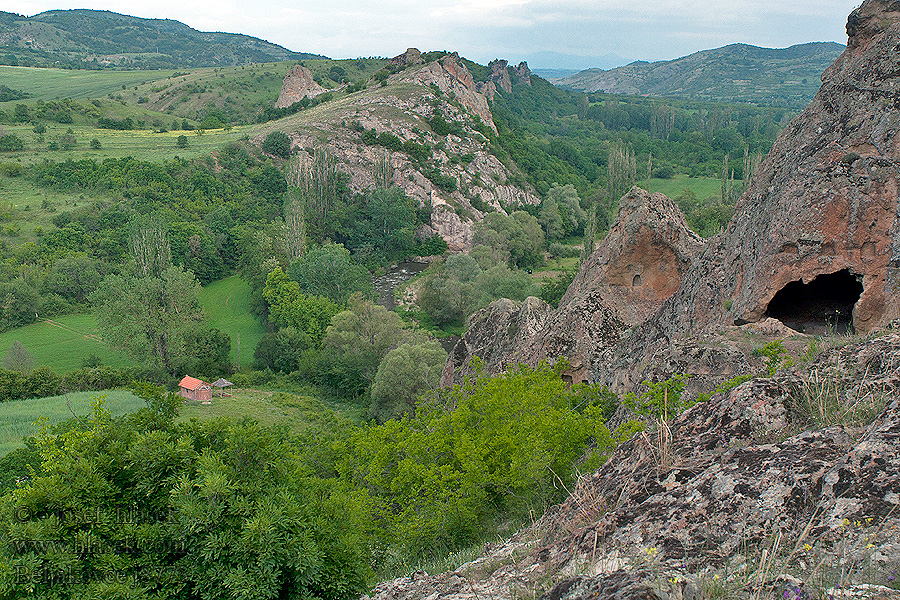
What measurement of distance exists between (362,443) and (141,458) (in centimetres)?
730

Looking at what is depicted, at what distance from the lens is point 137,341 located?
44.9 meters

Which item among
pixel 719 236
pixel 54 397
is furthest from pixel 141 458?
pixel 54 397

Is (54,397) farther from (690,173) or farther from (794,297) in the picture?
(690,173)

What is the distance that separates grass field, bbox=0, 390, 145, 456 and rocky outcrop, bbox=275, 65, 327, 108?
96487mm

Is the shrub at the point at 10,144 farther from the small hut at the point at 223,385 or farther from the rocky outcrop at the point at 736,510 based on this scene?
the rocky outcrop at the point at 736,510

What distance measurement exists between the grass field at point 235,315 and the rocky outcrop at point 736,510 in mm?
47791

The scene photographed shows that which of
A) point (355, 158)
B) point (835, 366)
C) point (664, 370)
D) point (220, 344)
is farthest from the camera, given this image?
point (355, 158)

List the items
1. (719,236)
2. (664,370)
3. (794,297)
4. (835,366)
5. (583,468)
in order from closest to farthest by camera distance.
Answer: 1. (835,366)
2. (583,468)
3. (664,370)
4. (794,297)
5. (719,236)

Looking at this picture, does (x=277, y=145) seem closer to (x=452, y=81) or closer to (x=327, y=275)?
(x=327, y=275)

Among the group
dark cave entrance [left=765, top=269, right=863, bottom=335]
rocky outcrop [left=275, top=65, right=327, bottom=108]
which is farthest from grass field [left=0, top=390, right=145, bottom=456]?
rocky outcrop [left=275, top=65, right=327, bottom=108]

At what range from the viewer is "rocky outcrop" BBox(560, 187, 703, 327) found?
65.2 feet

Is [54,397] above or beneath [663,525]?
beneath

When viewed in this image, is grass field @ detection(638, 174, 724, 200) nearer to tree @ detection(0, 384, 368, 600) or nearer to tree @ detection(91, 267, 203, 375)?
tree @ detection(91, 267, 203, 375)

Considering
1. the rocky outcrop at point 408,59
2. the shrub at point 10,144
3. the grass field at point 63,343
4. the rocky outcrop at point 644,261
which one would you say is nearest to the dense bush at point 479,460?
the rocky outcrop at point 644,261
